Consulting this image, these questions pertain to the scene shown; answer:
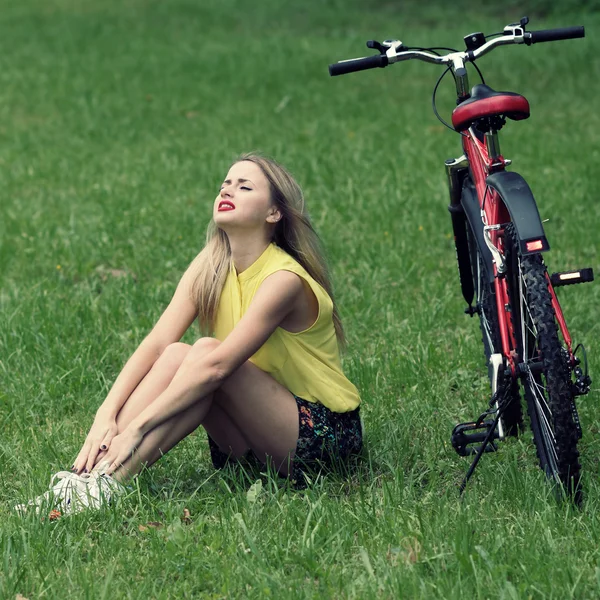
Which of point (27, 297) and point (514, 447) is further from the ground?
point (27, 297)

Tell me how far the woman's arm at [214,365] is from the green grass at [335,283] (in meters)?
0.19

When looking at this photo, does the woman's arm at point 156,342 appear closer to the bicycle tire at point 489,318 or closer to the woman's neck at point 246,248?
the woman's neck at point 246,248

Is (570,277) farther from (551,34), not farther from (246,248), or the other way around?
(246,248)

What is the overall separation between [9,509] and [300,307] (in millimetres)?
1217

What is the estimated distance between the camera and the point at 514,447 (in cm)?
404

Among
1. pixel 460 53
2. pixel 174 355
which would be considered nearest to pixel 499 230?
pixel 460 53

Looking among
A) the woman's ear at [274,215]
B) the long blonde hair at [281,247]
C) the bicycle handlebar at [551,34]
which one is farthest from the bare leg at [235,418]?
the bicycle handlebar at [551,34]

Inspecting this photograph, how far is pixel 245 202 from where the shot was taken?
3.88m

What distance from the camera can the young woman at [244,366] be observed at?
3609 millimetres

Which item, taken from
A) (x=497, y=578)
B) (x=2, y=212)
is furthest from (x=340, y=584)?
(x=2, y=212)

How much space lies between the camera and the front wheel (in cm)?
314

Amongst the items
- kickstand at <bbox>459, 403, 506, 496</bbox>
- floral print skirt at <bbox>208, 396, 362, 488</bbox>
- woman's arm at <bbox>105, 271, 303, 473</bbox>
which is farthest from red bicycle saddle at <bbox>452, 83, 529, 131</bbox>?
floral print skirt at <bbox>208, 396, 362, 488</bbox>

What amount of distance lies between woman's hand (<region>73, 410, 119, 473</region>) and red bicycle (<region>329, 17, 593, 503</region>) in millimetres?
1169

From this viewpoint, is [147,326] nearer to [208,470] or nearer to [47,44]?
[208,470]
